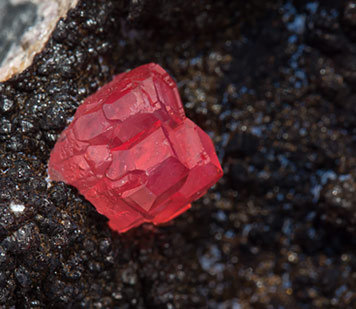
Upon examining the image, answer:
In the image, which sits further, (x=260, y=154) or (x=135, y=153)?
(x=260, y=154)

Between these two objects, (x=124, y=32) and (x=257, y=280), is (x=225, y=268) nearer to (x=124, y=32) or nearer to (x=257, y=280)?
(x=257, y=280)

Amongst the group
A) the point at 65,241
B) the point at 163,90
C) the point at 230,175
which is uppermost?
the point at 163,90

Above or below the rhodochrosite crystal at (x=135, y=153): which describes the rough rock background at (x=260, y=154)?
below

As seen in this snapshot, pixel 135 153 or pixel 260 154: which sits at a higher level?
pixel 135 153

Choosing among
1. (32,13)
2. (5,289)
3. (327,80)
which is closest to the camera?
(5,289)

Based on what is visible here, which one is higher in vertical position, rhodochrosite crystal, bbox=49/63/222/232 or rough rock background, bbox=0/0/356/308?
rhodochrosite crystal, bbox=49/63/222/232

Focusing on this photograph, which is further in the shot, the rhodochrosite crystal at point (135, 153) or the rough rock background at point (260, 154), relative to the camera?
the rough rock background at point (260, 154)

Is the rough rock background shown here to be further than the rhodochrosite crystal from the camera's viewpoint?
Yes

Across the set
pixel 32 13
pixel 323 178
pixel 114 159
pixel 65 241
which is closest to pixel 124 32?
pixel 32 13
